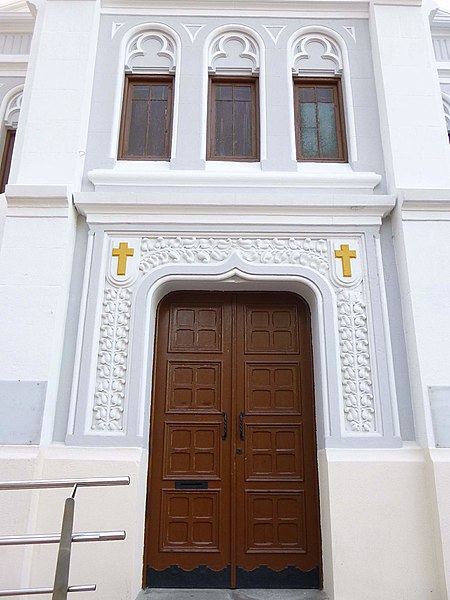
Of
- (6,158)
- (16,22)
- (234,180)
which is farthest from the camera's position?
(16,22)

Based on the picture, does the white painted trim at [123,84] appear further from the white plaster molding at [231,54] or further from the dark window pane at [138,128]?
the white plaster molding at [231,54]

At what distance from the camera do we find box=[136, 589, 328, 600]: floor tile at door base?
15.2 feet

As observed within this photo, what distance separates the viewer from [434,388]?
189 inches

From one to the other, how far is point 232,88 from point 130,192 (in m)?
→ 1.96

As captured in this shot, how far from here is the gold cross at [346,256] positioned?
5.36 metres

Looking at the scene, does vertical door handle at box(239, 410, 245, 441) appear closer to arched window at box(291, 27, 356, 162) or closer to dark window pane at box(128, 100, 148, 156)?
arched window at box(291, 27, 356, 162)

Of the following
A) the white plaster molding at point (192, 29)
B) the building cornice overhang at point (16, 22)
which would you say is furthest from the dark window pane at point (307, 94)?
the building cornice overhang at point (16, 22)

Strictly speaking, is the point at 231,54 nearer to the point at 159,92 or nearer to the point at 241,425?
the point at 159,92

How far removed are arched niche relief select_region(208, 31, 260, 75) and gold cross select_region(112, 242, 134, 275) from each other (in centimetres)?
248

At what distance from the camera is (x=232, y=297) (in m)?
5.71

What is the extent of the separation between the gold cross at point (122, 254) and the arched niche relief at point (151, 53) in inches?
91.6

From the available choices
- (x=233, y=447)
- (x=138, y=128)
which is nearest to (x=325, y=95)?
(x=138, y=128)

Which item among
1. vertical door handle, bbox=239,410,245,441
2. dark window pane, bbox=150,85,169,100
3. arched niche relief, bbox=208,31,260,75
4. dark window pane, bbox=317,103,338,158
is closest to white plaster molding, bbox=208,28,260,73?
arched niche relief, bbox=208,31,260,75

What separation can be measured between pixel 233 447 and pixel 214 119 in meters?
3.71
